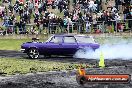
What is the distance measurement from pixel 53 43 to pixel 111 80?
14868 mm

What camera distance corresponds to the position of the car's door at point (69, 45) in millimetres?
23156

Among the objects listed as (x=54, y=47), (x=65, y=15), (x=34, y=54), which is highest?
(x=65, y=15)

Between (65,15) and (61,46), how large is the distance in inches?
373

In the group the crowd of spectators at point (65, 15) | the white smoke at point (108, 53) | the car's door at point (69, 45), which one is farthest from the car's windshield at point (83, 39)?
the crowd of spectators at point (65, 15)

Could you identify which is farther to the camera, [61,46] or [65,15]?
[65,15]

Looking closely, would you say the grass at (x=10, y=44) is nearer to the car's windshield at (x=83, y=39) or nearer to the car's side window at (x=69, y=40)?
the car's side window at (x=69, y=40)

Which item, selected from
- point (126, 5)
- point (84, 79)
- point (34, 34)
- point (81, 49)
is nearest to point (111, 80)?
point (84, 79)

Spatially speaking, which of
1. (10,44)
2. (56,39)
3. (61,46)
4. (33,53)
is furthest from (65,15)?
(33,53)

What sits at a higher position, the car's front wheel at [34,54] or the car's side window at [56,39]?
the car's side window at [56,39]

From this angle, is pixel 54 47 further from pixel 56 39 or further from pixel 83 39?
pixel 83 39

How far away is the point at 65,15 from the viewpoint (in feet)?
107

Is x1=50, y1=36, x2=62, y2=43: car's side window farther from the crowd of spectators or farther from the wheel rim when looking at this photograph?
the crowd of spectators

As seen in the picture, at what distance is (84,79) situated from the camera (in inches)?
356

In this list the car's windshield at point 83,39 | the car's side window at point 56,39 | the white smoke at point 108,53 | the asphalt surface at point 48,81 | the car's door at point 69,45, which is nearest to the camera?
the asphalt surface at point 48,81
